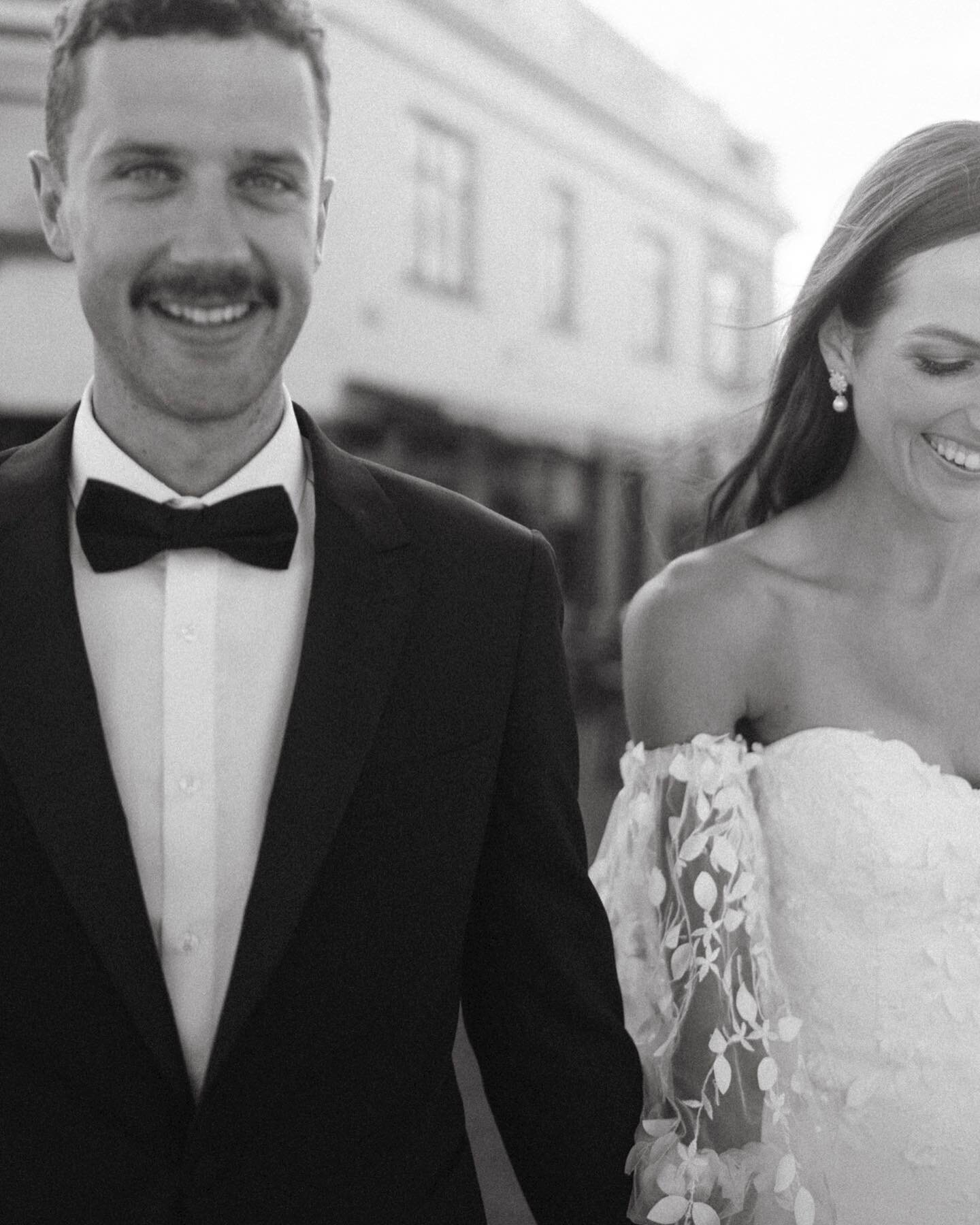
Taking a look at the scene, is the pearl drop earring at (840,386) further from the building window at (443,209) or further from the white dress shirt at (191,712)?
the building window at (443,209)

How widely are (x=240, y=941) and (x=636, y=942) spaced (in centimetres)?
86

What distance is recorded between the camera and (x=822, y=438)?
2.17 metres

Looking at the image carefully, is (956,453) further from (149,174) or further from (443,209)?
(443,209)

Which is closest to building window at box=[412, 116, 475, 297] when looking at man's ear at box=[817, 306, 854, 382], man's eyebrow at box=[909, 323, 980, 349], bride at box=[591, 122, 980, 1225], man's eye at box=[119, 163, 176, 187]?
man's ear at box=[817, 306, 854, 382]

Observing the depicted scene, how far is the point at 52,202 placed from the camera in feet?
4.90

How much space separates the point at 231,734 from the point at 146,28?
0.70 m

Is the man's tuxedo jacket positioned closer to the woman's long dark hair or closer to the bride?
the bride

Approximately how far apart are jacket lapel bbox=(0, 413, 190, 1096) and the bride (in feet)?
2.42

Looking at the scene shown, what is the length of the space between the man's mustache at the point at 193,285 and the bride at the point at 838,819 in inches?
32.7

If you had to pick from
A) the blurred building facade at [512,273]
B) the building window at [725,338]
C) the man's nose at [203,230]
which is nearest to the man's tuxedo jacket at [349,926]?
the man's nose at [203,230]

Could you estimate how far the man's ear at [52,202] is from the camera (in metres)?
1.47

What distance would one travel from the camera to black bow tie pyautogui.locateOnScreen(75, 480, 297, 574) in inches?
57.0

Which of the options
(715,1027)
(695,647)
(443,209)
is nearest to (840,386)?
(695,647)

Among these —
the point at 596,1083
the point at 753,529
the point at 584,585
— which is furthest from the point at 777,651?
the point at 584,585
